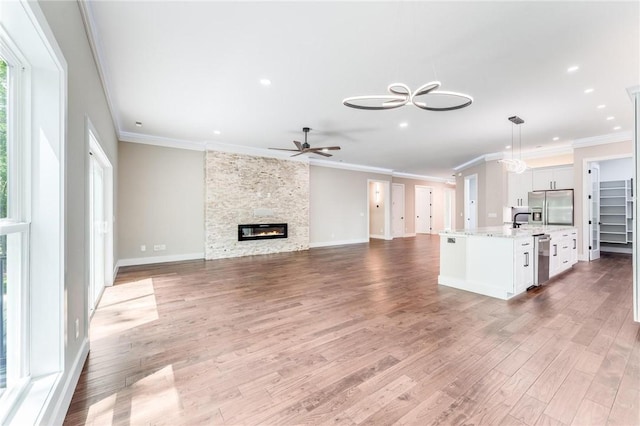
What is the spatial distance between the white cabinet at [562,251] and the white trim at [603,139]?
2265mm

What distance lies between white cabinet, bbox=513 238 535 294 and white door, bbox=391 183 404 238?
720 cm

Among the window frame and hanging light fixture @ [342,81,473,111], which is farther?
hanging light fixture @ [342,81,473,111]

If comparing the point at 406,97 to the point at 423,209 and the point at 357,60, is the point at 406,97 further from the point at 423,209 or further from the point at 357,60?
the point at 423,209

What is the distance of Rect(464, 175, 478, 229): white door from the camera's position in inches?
347

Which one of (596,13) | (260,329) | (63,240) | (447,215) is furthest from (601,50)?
(447,215)

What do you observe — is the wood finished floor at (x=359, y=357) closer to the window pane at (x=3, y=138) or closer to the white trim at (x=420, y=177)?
the window pane at (x=3, y=138)

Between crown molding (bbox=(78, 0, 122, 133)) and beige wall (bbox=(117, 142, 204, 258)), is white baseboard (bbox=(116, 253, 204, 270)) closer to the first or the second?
beige wall (bbox=(117, 142, 204, 258))

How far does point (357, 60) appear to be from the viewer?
2984 mm

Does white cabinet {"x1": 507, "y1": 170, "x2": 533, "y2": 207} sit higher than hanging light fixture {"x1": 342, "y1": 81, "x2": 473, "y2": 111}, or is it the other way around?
hanging light fixture {"x1": 342, "y1": 81, "x2": 473, "y2": 111}

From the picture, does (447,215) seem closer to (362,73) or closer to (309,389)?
(362,73)

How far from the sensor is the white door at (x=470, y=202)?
882cm

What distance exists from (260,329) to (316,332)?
0.59 meters

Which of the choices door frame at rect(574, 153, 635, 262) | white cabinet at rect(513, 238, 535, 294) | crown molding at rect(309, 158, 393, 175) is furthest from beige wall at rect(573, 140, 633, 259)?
crown molding at rect(309, 158, 393, 175)

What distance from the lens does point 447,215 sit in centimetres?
1359
